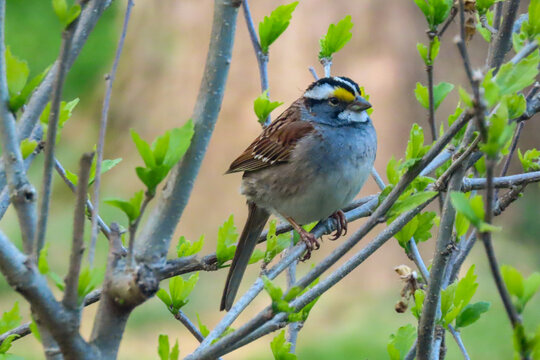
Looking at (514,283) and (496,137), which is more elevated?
(496,137)

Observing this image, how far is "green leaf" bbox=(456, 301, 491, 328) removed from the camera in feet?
4.94

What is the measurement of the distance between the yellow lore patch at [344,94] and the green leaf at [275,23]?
711mm

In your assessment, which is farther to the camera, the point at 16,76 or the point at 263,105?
the point at 263,105

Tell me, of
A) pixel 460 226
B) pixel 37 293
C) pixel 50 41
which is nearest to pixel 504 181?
pixel 460 226

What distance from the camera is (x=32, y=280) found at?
113 centimetres

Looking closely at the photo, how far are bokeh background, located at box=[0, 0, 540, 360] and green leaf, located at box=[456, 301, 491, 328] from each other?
12.8 feet

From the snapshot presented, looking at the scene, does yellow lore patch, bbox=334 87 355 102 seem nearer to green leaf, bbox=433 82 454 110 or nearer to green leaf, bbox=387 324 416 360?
green leaf, bbox=433 82 454 110

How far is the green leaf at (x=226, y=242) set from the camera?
1.61 metres

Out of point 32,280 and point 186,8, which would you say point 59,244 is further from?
point 32,280

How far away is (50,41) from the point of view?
305 inches

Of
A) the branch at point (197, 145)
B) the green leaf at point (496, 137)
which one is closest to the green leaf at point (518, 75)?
the green leaf at point (496, 137)

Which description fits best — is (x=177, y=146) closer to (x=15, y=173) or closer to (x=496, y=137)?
(x=15, y=173)

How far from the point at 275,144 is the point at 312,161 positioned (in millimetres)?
177

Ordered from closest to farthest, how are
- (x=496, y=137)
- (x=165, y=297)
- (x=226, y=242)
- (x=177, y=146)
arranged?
(x=496, y=137) → (x=177, y=146) → (x=226, y=242) → (x=165, y=297)
